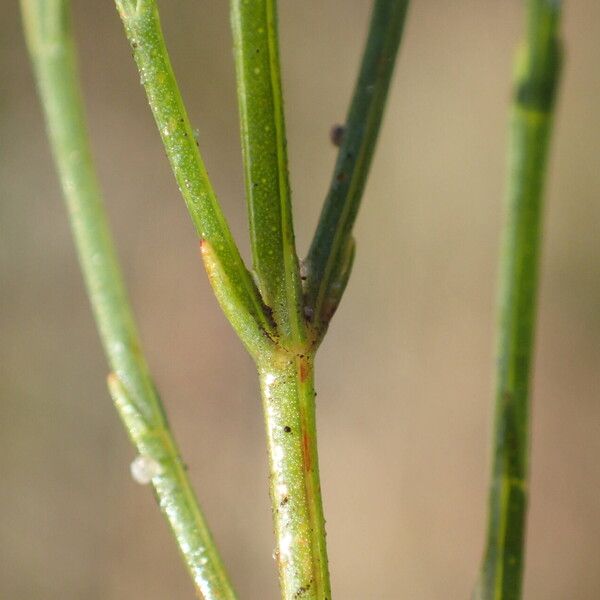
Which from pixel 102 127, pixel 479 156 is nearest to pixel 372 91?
pixel 479 156

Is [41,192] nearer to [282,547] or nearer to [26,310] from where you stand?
[26,310]

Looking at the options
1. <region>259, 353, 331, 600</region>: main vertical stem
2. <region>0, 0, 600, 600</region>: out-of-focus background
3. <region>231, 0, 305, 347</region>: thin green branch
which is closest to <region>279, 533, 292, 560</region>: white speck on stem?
<region>259, 353, 331, 600</region>: main vertical stem

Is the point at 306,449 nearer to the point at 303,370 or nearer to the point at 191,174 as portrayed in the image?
the point at 303,370

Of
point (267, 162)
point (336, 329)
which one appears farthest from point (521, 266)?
point (336, 329)

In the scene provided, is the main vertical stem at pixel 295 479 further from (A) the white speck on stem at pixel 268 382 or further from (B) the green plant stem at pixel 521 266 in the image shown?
(B) the green plant stem at pixel 521 266

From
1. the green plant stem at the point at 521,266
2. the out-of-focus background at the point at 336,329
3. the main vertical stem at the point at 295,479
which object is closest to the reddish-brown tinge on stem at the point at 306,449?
the main vertical stem at the point at 295,479
